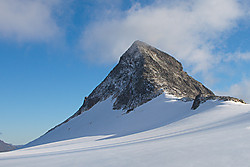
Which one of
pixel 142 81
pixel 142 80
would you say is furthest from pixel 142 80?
pixel 142 81

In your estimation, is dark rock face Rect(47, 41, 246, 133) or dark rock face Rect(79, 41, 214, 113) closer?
dark rock face Rect(47, 41, 246, 133)

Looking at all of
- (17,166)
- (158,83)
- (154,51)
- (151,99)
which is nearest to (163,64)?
(154,51)

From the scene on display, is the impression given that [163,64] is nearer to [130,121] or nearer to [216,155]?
[130,121]

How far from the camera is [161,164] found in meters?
4.62

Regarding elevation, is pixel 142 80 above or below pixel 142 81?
above

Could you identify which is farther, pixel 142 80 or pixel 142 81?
pixel 142 80

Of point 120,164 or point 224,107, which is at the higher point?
point 224,107

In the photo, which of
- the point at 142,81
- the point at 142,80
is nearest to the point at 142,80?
the point at 142,80

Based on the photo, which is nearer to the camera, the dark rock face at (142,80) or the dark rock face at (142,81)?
the dark rock face at (142,81)

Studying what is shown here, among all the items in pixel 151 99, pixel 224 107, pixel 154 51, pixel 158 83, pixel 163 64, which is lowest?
pixel 224 107

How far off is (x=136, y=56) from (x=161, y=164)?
A: 1614 inches

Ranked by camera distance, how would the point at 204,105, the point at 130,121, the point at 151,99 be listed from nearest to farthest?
the point at 204,105, the point at 130,121, the point at 151,99

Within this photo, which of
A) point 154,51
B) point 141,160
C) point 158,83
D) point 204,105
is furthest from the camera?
point 154,51

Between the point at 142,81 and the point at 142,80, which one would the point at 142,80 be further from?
the point at 142,81
